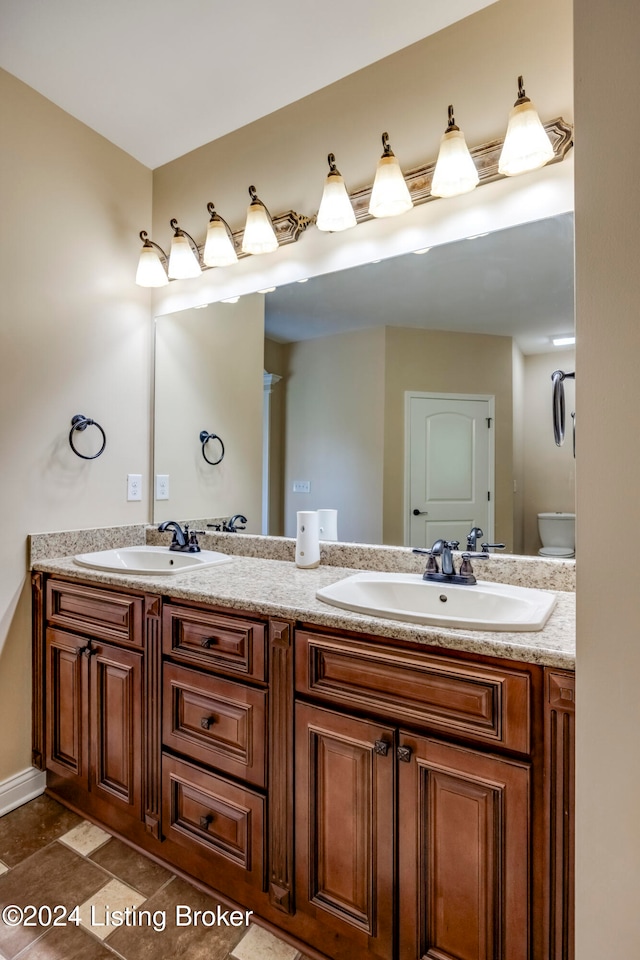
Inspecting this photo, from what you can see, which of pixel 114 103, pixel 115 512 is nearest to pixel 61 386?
pixel 115 512

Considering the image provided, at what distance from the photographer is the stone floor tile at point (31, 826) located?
61.4 inches

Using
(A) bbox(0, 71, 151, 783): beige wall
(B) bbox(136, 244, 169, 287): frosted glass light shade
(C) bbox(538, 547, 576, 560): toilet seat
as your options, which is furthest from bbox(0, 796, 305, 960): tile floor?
(B) bbox(136, 244, 169, 287): frosted glass light shade

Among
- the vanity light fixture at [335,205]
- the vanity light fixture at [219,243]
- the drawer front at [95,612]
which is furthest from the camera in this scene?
the vanity light fixture at [219,243]

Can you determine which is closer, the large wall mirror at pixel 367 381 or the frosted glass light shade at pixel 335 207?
the large wall mirror at pixel 367 381

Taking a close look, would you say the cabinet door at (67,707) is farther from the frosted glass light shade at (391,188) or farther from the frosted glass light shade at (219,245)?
the frosted glass light shade at (391,188)

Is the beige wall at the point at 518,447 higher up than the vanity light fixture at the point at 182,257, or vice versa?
the vanity light fixture at the point at 182,257

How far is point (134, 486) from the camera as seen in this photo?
2240mm

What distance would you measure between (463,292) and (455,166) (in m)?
0.36

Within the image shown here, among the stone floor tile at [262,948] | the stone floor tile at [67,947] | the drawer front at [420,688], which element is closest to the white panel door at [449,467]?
the drawer front at [420,688]

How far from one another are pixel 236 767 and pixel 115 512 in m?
1.29

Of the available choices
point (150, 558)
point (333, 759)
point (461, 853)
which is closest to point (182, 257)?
point (150, 558)

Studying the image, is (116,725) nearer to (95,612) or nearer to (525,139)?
(95,612)

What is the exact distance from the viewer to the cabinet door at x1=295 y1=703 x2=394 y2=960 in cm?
106

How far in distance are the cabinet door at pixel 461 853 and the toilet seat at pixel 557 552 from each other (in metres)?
0.69
